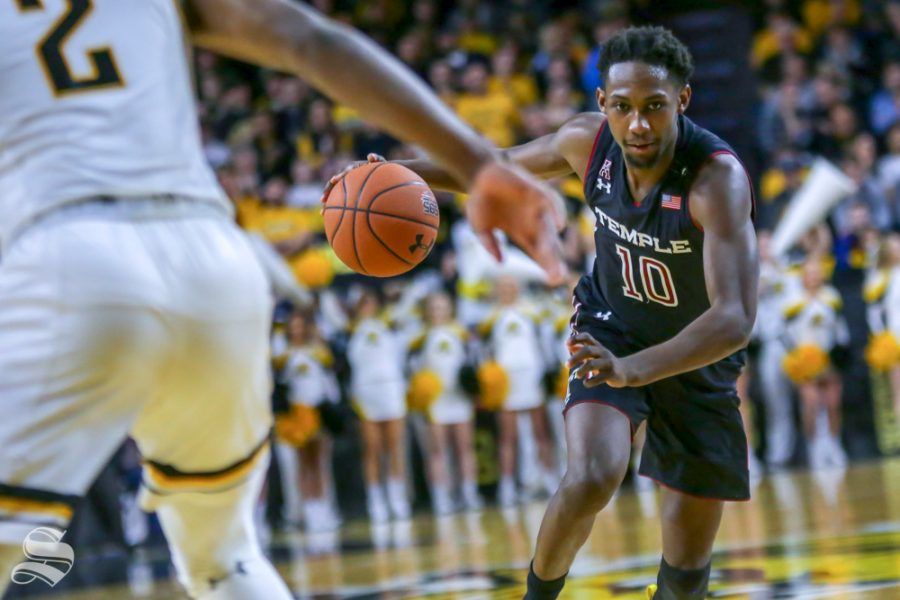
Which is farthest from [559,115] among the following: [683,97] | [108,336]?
[108,336]

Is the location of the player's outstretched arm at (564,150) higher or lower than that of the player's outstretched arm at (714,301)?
higher

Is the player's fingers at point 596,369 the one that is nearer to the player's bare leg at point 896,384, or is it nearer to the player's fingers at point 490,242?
the player's fingers at point 490,242

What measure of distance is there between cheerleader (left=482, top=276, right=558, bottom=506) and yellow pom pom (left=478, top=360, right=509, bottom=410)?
0.06 m

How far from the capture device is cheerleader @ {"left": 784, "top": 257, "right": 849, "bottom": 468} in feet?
36.2

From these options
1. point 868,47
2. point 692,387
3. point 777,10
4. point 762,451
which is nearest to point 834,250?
point 762,451

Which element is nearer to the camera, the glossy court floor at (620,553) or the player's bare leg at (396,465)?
the glossy court floor at (620,553)

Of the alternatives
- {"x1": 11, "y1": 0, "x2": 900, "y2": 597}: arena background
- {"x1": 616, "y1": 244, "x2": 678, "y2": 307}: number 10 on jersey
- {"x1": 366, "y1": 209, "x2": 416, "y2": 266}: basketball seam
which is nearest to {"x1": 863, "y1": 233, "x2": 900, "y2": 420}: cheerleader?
{"x1": 11, "y1": 0, "x2": 900, "y2": 597}: arena background

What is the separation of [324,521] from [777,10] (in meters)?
8.66

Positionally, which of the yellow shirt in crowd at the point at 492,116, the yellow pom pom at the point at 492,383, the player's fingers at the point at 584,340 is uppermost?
the yellow shirt in crowd at the point at 492,116

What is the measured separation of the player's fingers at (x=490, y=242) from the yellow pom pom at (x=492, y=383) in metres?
8.35

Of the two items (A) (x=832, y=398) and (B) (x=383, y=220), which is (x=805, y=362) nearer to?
(A) (x=832, y=398)

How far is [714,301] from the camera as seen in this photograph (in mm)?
3543

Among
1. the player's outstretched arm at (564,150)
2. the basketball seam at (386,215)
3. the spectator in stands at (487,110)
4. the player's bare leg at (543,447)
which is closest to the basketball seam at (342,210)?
the basketball seam at (386,215)

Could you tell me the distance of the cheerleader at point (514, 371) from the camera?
10.6 meters
